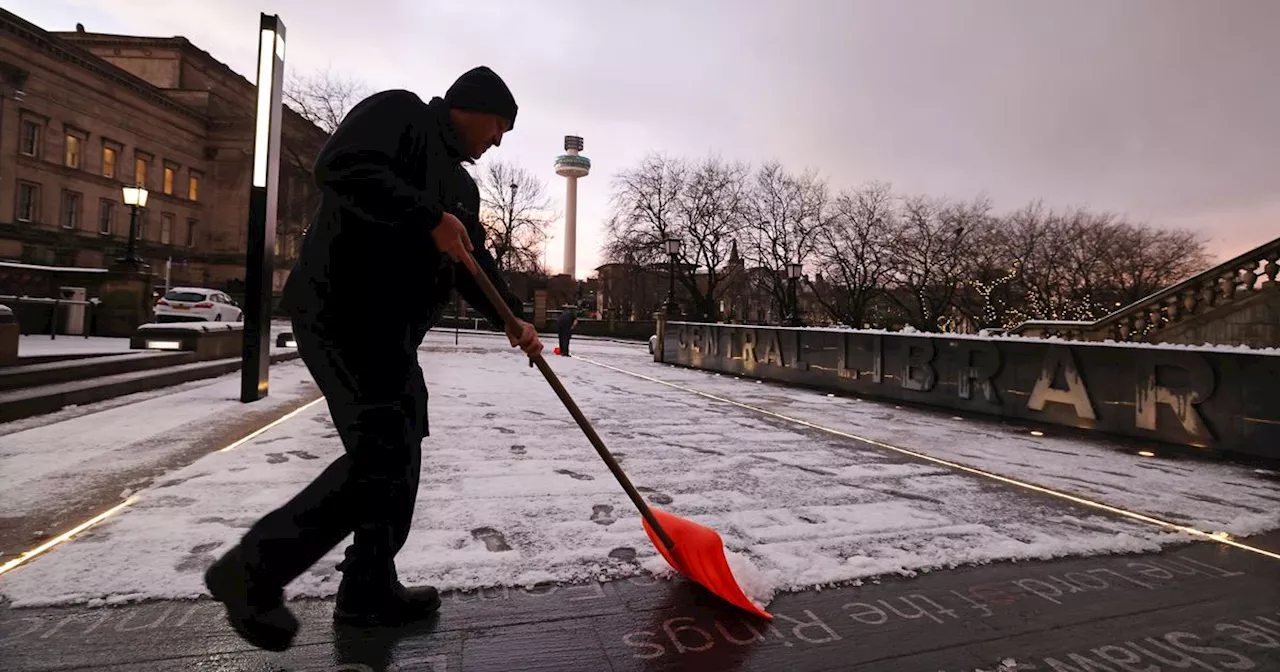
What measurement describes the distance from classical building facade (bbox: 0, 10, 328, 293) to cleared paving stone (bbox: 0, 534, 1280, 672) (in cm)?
3394

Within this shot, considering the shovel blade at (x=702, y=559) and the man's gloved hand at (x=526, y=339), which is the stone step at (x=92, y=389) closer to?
the man's gloved hand at (x=526, y=339)

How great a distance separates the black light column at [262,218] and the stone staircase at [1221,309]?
59.0 feet

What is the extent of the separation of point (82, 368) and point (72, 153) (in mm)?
44326

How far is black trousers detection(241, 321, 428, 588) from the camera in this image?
191cm

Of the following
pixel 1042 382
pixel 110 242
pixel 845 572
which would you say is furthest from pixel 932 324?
pixel 110 242

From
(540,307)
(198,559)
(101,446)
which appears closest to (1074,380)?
(198,559)

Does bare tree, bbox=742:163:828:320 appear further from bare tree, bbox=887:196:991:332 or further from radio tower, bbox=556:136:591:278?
radio tower, bbox=556:136:591:278

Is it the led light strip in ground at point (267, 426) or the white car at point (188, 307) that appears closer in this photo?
the led light strip in ground at point (267, 426)

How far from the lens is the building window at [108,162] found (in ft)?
133

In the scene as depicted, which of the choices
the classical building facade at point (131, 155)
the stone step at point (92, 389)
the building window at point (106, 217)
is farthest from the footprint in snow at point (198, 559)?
the building window at point (106, 217)

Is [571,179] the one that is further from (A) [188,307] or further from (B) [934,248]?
(A) [188,307]

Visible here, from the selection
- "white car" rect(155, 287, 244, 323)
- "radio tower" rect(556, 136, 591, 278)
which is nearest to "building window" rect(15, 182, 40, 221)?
"white car" rect(155, 287, 244, 323)

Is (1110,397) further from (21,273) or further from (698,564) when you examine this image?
(21,273)

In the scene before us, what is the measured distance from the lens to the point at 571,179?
392ft
